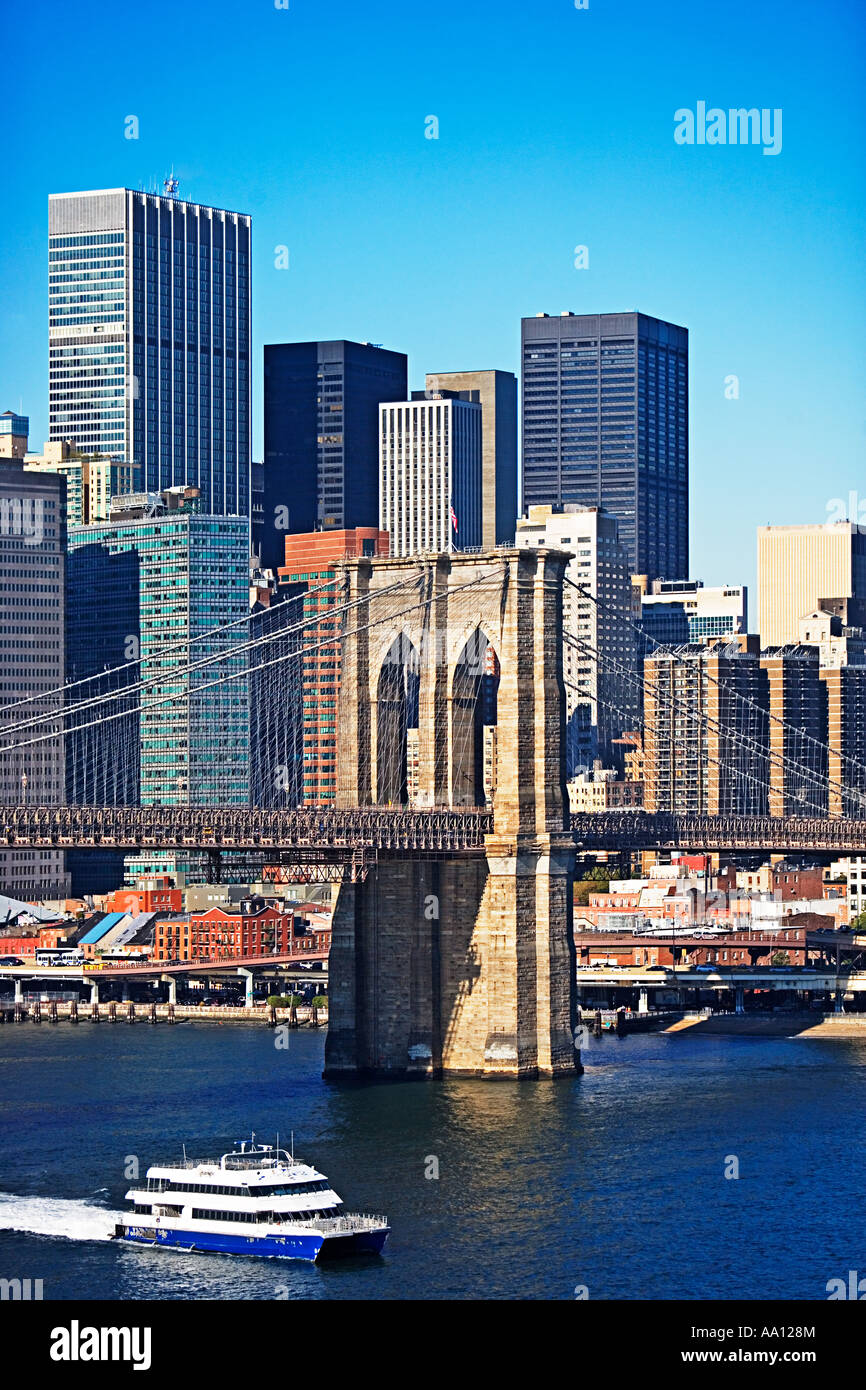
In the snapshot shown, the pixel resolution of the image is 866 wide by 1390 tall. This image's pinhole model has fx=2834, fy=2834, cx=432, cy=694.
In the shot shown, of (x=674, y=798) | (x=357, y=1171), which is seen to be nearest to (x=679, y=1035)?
(x=357, y=1171)

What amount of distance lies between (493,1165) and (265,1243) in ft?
31.4

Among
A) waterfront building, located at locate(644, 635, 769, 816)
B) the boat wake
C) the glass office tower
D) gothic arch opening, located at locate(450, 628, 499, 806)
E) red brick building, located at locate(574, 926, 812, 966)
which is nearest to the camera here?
the boat wake

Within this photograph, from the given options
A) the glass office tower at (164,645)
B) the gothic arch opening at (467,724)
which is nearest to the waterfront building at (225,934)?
the glass office tower at (164,645)

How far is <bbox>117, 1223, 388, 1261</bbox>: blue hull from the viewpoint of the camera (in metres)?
52.6

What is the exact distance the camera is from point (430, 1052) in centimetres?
7750

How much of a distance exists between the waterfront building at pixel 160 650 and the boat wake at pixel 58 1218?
301ft

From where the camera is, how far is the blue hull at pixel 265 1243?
52.6 meters

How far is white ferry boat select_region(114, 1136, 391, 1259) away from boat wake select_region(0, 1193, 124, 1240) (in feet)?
1.45

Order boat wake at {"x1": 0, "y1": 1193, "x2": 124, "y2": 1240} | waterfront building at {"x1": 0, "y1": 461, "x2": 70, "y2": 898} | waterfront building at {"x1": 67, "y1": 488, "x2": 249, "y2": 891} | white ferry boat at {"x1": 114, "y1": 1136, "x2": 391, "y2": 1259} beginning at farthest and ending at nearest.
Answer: waterfront building at {"x1": 67, "y1": 488, "x2": 249, "y2": 891} → waterfront building at {"x1": 0, "y1": 461, "x2": 70, "y2": 898} → boat wake at {"x1": 0, "y1": 1193, "x2": 124, "y2": 1240} → white ferry boat at {"x1": 114, "y1": 1136, "x2": 391, "y2": 1259}

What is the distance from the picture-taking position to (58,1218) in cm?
5519

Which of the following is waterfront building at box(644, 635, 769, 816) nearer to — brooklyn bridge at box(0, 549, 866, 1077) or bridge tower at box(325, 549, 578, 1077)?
brooklyn bridge at box(0, 549, 866, 1077)

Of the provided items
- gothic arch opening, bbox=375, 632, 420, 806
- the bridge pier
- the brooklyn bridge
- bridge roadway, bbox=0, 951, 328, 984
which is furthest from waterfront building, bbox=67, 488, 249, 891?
the bridge pier

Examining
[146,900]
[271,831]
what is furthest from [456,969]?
[146,900]
